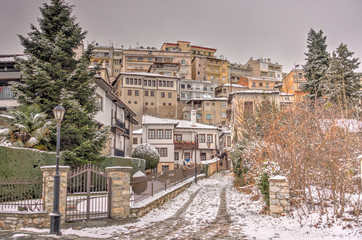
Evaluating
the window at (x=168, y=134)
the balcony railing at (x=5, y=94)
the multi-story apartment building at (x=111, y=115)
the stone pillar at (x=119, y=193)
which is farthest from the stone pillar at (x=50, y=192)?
the window at (x=168, y=134)

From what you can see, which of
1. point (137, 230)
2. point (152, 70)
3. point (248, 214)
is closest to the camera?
point (137, 230)

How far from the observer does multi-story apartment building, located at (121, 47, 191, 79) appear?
82.9 m

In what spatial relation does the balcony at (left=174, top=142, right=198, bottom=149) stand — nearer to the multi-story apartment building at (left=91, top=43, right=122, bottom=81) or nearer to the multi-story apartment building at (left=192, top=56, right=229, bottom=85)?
the multi-story apartment building at (left=192, top=56, right=229, bottom=85)

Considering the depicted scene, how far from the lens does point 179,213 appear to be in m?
14.1

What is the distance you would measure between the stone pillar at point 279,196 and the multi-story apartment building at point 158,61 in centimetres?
7205

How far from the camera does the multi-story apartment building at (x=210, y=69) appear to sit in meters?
92.6

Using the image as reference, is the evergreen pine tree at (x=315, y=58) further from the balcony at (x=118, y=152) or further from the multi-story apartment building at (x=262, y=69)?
the multi-story apartment building at (x=262, y=69)

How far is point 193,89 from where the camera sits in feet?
274

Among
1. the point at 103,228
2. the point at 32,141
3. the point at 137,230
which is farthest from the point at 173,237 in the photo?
the point at 32,141

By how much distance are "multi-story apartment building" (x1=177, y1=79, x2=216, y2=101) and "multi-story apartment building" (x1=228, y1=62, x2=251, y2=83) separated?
2219 cm

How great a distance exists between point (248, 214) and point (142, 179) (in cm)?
504

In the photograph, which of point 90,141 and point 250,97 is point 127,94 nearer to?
point 250,97

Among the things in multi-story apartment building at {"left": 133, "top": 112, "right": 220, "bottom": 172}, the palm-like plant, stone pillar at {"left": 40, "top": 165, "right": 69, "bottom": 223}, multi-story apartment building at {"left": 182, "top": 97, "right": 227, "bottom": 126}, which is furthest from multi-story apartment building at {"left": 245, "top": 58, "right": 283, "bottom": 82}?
stone pillar at {"left": 40, "top": 165, "right": 69, "bottom": 223}

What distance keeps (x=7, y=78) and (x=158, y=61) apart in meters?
63.4
